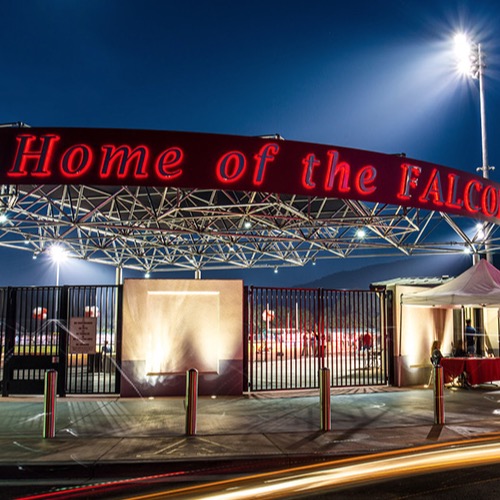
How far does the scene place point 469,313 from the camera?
1827 cm

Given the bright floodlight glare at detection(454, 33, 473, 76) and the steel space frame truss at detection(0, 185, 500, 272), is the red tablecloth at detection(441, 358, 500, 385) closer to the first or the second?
the steel space frame truss at detection(0, 185, 500, 272)

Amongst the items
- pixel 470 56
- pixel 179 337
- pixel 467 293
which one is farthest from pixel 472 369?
pixel 470 56

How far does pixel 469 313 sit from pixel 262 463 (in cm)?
1268

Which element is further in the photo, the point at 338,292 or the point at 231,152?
the point at 338,292

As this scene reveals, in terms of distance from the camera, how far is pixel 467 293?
15.1 meters

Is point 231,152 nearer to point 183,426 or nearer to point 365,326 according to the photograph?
point 183,426

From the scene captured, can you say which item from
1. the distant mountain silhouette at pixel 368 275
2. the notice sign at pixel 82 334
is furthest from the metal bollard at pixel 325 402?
the distant mountain silhouette at pixel 368 275

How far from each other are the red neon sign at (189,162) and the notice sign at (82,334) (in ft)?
11.2

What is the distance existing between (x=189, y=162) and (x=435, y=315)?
8786mm

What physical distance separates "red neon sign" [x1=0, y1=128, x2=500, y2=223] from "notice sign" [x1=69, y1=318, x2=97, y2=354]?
3405 mm

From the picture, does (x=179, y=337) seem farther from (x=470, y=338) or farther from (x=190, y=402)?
(x=470, y=338)

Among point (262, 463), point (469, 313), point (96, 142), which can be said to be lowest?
point (262, 463)

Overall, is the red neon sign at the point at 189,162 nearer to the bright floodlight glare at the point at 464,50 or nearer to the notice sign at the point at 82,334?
the notice sign at the point at 82,334

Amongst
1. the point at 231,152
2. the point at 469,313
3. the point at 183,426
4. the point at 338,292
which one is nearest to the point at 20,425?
the point at 183,426
